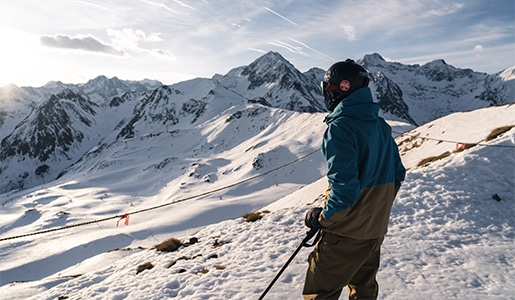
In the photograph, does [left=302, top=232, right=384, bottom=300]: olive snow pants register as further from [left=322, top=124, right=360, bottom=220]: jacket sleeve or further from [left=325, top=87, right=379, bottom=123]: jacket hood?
[left=325, top=87, right=379, bottom=123]: jacket hood

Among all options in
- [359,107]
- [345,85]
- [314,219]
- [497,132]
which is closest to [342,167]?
[359,107]

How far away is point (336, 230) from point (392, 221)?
705cm

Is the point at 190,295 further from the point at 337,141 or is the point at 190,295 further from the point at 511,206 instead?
the point at 511,206

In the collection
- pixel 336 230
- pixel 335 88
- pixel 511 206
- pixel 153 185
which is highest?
pixel 335 88

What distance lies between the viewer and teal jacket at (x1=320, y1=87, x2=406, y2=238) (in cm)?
366

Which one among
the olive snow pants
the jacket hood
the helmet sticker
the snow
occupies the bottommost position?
the snow

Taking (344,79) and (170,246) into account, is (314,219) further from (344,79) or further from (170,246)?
(170,246)

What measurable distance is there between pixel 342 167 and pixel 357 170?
198 mm

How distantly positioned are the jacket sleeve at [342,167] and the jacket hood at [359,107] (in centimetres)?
25

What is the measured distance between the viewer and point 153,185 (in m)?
91.5

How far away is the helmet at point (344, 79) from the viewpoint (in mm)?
4117

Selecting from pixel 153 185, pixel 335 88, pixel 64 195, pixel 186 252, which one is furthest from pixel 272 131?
pixel 335 88

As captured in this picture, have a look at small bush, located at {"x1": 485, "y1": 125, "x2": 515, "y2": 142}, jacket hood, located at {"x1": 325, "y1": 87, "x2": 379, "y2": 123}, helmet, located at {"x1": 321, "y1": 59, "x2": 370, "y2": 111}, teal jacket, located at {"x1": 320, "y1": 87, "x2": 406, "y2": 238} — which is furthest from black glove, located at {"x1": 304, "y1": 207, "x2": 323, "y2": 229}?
small bush, located at {"x1": 485, "y1": 125, "x2": 515, "y2": 142}

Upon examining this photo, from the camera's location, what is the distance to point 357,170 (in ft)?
12.0
